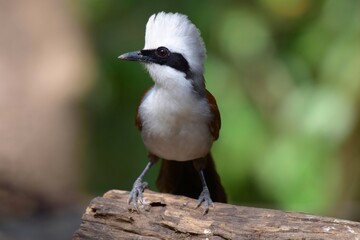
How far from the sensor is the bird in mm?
4215

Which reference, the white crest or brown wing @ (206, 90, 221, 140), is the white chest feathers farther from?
the white crest

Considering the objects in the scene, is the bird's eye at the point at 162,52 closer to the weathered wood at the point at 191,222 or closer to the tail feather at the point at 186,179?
the weathered wood at the point at 191,222

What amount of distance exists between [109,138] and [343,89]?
10.6ft

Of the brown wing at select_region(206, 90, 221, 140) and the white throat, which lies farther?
the brown wing at select_region(206, 90, 221, 140)

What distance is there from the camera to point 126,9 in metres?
7.97

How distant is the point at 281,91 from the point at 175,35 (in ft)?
10.4

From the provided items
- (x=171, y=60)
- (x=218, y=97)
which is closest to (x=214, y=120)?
(x=171, y=60)

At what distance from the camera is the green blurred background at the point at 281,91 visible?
666 cm

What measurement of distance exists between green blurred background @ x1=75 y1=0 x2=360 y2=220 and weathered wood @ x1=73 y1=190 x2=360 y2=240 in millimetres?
2815

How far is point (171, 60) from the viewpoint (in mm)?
4273

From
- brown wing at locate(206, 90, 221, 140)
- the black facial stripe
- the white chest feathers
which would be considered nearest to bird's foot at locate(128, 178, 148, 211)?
the white chest feathers

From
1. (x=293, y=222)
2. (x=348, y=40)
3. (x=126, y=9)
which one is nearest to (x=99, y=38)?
(x=126, y=9)

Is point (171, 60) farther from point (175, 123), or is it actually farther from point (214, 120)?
point (214, 120)

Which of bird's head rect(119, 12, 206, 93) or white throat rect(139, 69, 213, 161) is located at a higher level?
bird's head rect(119, 12, 206, 93)
